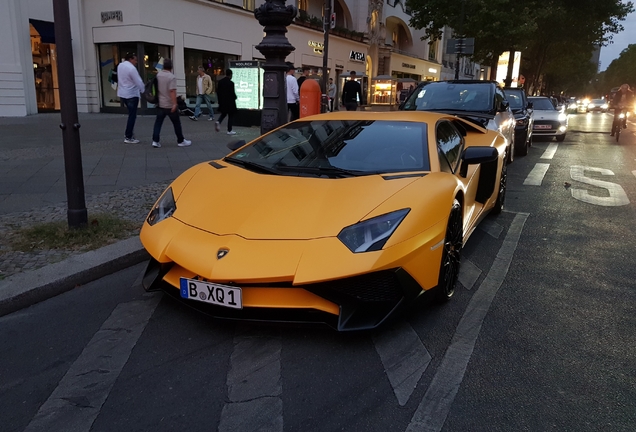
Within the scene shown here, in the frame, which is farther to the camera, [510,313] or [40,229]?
[40,229]

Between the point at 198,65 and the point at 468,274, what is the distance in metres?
21.5

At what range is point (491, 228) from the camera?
581cm

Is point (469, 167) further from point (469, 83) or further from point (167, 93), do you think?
point (167, 93)

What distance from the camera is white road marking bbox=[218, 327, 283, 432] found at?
2.34 meters

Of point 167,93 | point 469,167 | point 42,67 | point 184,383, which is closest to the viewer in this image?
point 184,383

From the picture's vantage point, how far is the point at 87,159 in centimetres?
917

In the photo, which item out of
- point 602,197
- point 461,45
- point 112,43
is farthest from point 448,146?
point 112,43

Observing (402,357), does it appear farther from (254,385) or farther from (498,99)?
(498,99)

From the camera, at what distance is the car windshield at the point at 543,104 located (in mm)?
17281

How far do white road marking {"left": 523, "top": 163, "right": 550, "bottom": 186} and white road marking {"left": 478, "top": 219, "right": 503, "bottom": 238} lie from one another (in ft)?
10.4

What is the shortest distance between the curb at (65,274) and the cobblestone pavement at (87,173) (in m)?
0.17

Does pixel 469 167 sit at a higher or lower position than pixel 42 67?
lower

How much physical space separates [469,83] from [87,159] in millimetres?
6987

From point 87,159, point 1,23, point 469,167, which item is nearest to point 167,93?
point 87,159
